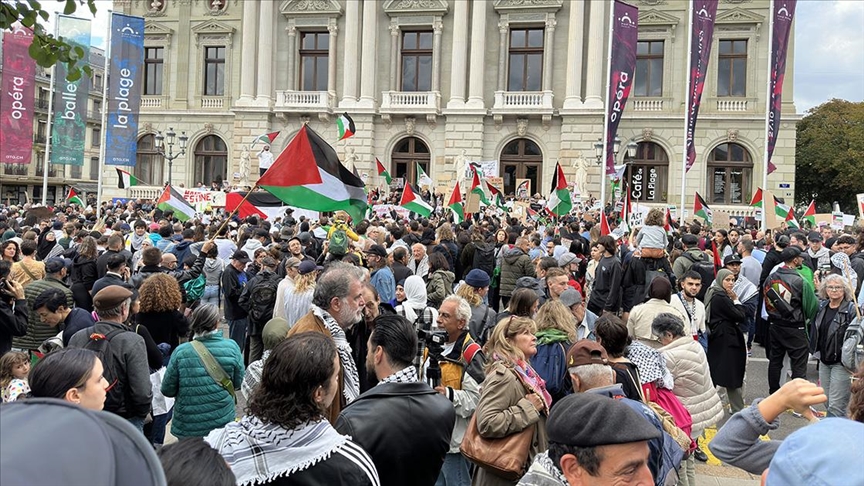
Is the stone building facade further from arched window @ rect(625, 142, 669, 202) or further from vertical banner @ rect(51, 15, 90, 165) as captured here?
vertical banner @ rect(51, 15, 90, 165)

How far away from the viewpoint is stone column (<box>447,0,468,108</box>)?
34406mm

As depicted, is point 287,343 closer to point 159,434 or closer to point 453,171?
point 159,434

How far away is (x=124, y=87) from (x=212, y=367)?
65.3ft

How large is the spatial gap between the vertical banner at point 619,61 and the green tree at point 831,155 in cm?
3592

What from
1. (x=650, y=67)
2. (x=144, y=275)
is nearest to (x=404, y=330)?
(x=144, y=275)

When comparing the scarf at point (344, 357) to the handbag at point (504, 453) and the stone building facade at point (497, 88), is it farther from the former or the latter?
the stone building facade at point (497, 88)

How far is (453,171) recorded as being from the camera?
34.4m

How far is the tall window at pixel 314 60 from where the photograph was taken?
37.2 metres

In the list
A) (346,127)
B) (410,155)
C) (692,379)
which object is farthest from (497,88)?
(692,379)

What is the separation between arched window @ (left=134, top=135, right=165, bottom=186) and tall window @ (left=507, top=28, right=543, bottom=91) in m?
21.3

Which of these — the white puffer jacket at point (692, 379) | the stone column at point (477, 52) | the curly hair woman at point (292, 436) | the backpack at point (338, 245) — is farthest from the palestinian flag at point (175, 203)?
the stone column at point (477, 52)

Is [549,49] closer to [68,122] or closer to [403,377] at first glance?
[68,122]

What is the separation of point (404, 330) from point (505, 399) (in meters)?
0.75

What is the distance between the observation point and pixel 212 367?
15.9ft
